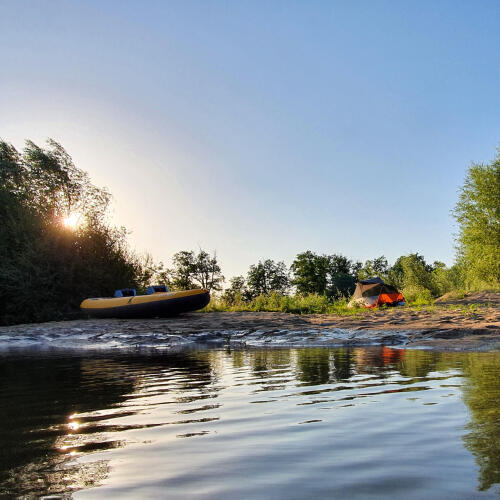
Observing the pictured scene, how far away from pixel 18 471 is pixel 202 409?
80.0 inches

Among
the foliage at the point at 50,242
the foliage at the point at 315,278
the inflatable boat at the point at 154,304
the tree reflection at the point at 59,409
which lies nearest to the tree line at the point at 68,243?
the foliage at the point at 50,242

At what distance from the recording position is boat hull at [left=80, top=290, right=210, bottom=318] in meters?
20.3

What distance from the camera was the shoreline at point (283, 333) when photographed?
38.1ft

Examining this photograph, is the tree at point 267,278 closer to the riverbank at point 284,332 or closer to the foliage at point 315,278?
the foliage at point 315,278

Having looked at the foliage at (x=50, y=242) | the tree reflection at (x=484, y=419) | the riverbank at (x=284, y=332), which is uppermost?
the foliage at (x=50, y=242)

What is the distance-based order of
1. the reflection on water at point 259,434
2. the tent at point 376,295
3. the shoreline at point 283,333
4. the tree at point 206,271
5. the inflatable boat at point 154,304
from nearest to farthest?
1. the reflection on water at point 259,434
2. the shoreline at point 283,333
3. the inflatable boat at point 154,304
4. the tent at point 376,295
5. the tree at point 206,271

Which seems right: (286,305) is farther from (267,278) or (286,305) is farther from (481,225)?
(267,278)

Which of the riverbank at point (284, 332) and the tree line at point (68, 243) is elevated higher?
the tree line at point (68, 243)

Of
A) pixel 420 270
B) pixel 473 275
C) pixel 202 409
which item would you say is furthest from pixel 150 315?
pixel 420 270

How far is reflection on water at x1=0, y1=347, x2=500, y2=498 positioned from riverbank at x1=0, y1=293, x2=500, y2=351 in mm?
5140

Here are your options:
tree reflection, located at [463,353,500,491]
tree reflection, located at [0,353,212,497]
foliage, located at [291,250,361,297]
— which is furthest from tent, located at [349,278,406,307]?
foliage, located at [291,250,361,297]

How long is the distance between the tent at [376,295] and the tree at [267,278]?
2213 inches

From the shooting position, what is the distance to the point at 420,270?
1667 inches

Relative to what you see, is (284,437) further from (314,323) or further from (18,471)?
(314,323)
